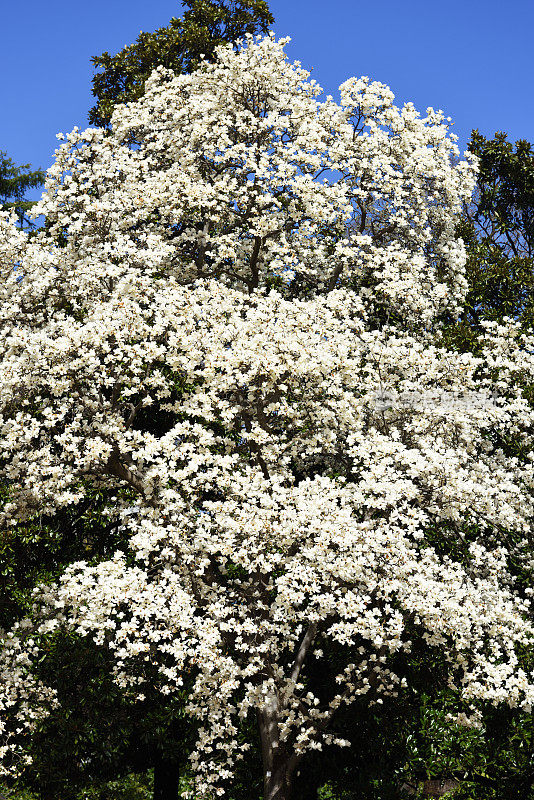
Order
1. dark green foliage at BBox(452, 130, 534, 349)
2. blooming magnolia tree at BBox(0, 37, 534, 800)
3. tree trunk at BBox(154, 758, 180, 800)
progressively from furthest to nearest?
dark green foliage at BBox(452, 130, 534, 349) → tree trunk at BBox(154, 758, 180, 800) → blooming magnolia tree at BBox(0, 37, 534, 800)

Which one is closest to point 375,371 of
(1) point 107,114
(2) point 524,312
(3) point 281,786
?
(3) point 281,786

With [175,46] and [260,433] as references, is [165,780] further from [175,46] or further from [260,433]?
[175,46]

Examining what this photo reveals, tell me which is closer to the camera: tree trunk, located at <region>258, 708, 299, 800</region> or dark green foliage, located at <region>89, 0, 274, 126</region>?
tree trunk, located at <region>258, 708, 299, 800</region>

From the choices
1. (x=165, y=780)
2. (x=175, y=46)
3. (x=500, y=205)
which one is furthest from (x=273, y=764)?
(x=500, y=205)

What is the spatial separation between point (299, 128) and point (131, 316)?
9.95 meters

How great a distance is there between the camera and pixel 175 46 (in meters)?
32.4

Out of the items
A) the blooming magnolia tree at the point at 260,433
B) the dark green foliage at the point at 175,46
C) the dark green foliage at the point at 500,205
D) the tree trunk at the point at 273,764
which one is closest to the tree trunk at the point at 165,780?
the blooming magnolia tree at the point at 260,433

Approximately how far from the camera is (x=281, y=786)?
41.8 feet

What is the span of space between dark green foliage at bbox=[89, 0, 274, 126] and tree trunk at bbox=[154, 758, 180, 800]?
26.7 m

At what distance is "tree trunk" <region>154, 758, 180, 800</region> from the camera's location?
1641 centimetres

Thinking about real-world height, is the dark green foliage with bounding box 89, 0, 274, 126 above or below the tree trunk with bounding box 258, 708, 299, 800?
above

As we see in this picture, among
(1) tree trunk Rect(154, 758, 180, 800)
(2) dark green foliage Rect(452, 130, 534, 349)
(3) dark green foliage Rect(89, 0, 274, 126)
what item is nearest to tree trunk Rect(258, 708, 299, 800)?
(1) tree trunk Rect(154, 758, 180, 800)

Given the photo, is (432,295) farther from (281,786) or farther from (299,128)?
(281,786)

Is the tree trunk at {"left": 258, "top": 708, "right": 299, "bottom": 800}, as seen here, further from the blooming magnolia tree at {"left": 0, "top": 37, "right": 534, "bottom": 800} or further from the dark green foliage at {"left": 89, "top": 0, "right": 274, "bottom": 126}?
the dark green foliage at {"left": 89, "top": 0, "right": 274, "bottom": 126}
